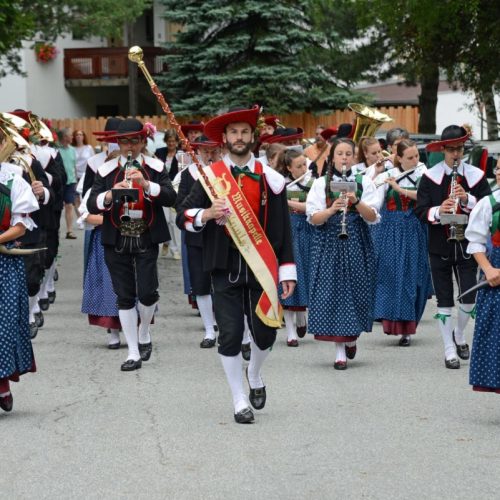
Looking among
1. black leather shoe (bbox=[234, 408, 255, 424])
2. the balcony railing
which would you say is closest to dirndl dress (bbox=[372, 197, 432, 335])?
black leather shoe (bbox=[234, 408, 255, 424])

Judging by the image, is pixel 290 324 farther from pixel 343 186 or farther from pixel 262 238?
pixel 262 238

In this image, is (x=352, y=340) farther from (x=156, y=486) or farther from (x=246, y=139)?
(x=156, y=486)

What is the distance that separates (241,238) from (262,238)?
0.43 ft

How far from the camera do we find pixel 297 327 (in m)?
11.5

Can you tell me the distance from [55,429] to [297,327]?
13.2ft

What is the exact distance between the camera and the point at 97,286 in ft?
36.8

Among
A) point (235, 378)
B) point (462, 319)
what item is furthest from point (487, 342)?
point (462, 319)

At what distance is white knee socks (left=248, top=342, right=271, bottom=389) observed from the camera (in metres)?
8.11

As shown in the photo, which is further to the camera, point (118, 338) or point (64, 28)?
point (64, 28)

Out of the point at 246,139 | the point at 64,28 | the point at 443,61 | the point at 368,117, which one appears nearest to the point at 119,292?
the point at 246,139

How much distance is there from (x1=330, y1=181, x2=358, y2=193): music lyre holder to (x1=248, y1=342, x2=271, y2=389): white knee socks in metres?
1.72

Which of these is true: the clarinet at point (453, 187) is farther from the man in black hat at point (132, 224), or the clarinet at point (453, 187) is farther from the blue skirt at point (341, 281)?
the man in black hat at point (132, 224)

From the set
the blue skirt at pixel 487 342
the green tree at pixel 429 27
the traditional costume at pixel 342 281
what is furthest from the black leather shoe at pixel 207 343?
the green tree at pixel 429 27

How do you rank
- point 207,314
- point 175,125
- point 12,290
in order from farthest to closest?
1. point 207,314
2. point 175,125
3. point 12,290
